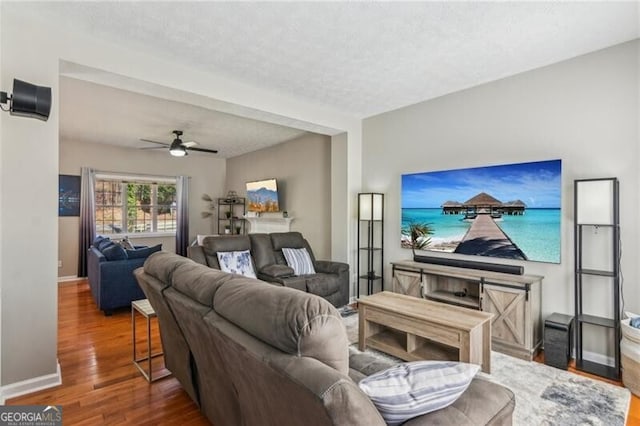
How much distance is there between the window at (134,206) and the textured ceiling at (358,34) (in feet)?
16.9

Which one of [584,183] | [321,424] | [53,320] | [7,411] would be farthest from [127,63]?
[584,183]

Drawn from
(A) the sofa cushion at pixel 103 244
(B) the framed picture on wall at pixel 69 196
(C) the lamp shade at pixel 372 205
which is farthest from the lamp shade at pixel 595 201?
(B) the framed picture on wall at pixel 69 196

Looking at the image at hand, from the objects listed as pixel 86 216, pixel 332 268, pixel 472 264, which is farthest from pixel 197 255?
pixel 86 216

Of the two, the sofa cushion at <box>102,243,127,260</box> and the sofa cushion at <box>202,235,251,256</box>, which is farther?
the sofa cushion at <box>102,243,127,260</box>

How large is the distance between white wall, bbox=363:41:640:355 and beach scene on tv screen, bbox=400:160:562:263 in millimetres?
98

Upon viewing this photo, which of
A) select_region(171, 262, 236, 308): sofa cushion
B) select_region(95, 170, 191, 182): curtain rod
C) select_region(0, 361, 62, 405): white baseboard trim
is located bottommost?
select_region(0, 361, 62, 405): white baseboard trim

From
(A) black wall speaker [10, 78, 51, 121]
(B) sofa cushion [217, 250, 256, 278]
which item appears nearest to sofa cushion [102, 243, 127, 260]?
(B) sofa cushion [217, 250, 256, 278]

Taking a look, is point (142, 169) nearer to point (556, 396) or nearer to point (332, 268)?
point (332, 268)

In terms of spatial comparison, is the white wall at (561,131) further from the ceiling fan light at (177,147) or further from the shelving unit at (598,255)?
the ceiling fan light at (177,147)

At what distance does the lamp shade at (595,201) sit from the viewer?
2555 millimetres

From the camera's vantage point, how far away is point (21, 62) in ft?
7.54

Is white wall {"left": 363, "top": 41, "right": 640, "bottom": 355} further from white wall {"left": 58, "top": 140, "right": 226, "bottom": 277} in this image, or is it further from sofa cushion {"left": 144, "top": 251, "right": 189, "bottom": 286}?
white wall {"left": 58, "top": 140, "right": 226, "bottom": 277}

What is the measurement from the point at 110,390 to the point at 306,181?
411 cm

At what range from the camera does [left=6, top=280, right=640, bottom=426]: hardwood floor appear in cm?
209
